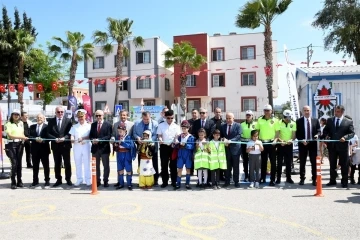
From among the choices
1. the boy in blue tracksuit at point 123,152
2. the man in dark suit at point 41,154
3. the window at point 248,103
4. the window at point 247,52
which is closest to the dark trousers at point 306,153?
the boy in blue tracksuit at point 123,152

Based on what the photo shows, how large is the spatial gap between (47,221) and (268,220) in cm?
387

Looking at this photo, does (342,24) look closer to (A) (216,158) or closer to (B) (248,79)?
(B) (248,79)

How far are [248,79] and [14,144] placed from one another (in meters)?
31.2

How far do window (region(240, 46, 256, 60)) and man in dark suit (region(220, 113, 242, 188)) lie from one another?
1179 inches

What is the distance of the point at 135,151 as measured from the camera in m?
9.66

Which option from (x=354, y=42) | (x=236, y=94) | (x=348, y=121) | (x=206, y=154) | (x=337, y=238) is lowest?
(x=337, y=238)

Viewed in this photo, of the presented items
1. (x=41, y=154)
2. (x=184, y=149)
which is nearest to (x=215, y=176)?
(x=184, y=149)

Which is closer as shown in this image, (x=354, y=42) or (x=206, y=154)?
(x=206, y=154)

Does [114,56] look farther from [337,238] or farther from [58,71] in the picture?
[337,238]

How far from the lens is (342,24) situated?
34094mm

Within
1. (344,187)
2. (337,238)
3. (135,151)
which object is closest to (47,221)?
(135,151)

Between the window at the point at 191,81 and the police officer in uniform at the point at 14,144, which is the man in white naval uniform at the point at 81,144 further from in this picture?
the window at the point at 191,81

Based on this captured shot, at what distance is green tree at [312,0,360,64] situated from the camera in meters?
33.0

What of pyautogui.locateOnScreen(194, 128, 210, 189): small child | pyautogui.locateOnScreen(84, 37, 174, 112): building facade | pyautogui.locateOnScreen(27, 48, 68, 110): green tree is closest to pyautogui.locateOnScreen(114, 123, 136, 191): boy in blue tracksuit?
pyautogui.locateOnScreen(194, 128, 210, 189): small child
